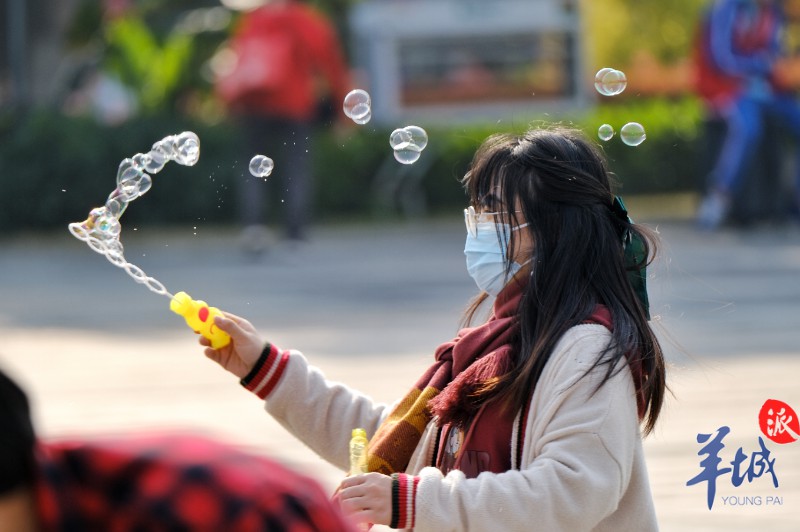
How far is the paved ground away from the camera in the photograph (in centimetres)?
452

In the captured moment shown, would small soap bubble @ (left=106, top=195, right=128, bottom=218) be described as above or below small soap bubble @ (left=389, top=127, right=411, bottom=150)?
below

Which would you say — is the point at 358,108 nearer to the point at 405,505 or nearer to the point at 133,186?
the point at 133,186

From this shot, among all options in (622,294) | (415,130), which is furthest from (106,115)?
(622,294)

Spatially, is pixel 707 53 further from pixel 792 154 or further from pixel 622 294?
pixel 622 294

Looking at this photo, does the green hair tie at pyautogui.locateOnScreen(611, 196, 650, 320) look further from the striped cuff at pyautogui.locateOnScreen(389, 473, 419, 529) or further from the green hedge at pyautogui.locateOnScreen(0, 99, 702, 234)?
the green hedge at pyautogui.locateOnScreen(0, 99, 702, 234)

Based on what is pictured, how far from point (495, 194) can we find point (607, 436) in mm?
496

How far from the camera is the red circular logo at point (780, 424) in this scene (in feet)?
12.2

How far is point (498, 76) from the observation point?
43.0ft

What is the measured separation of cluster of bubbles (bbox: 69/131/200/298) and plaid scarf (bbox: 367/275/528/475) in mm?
545

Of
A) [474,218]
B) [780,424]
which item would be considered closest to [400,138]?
[474,218]

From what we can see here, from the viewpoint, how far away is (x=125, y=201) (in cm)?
283

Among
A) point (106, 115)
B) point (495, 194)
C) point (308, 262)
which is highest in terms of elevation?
point (495, 194)

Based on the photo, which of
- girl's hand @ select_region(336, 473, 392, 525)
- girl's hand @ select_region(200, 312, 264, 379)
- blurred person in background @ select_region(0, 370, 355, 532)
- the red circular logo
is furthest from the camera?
the red circular logo

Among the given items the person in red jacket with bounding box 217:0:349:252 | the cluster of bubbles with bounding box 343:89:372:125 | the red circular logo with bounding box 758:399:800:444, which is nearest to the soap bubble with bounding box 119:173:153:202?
the cluster of bubbles with bounding box 343:89:372:125
